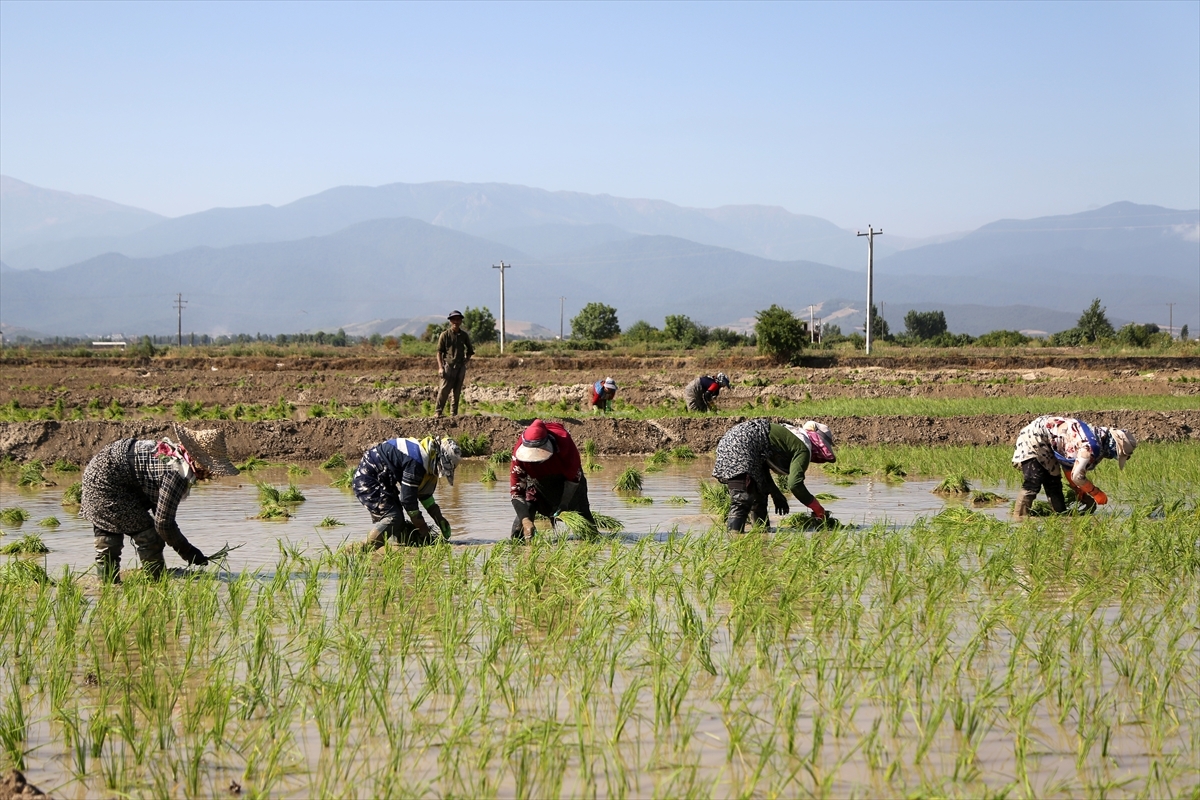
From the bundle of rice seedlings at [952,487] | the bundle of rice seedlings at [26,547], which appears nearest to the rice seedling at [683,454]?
the bundle of rice seedlings at [952,487]

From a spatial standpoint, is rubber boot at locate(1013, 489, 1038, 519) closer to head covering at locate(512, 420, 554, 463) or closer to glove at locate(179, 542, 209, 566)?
head covering at locate(512, 420, 554, 463)

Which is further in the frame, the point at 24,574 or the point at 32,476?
the point at 32,476

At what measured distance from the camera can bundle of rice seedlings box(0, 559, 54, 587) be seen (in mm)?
6089

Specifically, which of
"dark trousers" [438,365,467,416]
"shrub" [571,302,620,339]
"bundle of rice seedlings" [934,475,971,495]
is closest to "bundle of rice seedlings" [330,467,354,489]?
"dark trousers" [438,365,467,416]

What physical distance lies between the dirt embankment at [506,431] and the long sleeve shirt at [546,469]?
7196 mm

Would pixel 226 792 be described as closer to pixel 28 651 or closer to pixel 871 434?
pixel 28 651

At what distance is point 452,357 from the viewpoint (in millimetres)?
16281

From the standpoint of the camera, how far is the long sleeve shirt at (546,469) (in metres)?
7.82

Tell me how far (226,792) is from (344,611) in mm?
1951

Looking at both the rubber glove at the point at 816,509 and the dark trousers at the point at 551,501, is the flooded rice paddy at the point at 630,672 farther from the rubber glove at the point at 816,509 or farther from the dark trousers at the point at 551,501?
the dark trousers at the point at 551,501

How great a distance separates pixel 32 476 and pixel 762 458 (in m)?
8.54

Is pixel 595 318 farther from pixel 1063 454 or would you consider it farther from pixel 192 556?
pixel 192 556

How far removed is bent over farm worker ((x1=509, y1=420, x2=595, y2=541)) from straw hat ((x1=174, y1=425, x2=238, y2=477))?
6.79 ft

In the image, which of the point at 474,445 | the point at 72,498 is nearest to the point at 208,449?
the point at 72,498
